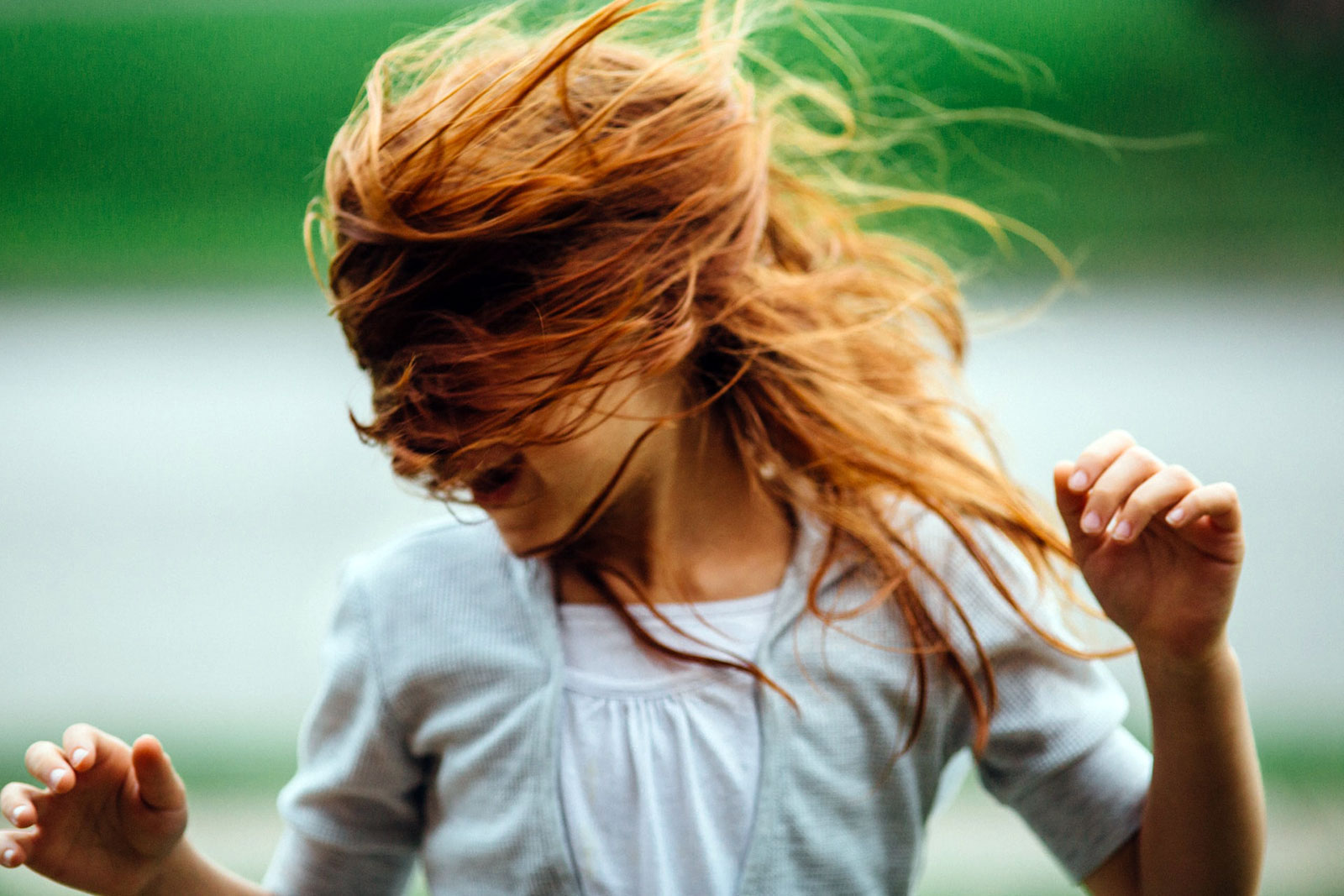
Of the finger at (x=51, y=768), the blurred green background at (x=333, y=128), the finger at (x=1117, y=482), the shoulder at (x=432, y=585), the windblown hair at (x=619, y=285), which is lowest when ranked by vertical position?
the finger at (x=51, y=768)

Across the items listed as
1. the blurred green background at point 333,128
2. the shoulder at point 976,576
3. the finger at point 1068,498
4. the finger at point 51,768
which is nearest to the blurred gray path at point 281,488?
the blurred green background at point 333,128

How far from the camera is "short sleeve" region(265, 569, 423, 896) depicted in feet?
2.23

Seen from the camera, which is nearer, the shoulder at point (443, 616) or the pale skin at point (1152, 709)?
the pale skin at point (1152, 709)

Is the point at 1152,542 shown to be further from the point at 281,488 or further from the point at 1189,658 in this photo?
the point at 281,488

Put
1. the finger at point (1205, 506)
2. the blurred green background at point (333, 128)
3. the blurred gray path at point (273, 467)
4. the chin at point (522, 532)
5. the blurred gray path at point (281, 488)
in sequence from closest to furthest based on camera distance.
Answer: the finger at point (1205, 506)
the chin at point (522, 532)
the blurred gray path at point (281, 488)
the blurred gray path at point (273, 467)
the blurred green background at point (333, 128)

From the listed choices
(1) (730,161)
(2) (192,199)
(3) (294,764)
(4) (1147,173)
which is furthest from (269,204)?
(1) (730,161)

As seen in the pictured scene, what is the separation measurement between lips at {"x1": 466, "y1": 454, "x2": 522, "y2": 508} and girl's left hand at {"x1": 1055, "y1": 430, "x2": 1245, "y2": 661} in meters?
0.27

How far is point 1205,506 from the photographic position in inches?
20.9

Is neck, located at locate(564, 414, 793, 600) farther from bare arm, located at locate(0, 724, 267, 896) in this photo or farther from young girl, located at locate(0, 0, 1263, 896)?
bare arm, located at locate(0, 724, 267, 896)

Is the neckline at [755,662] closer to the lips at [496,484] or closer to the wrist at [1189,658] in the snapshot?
the lips at [496,484]

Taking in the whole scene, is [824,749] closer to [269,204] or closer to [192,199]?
[269,204]

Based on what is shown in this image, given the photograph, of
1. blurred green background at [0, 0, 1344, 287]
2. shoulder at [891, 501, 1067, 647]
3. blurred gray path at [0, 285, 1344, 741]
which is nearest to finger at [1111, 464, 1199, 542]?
shoulder at [891, 501, 1067, 647]

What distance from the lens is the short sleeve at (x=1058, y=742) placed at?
0.65m

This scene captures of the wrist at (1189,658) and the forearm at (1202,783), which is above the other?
the wrist at (1189,658)
